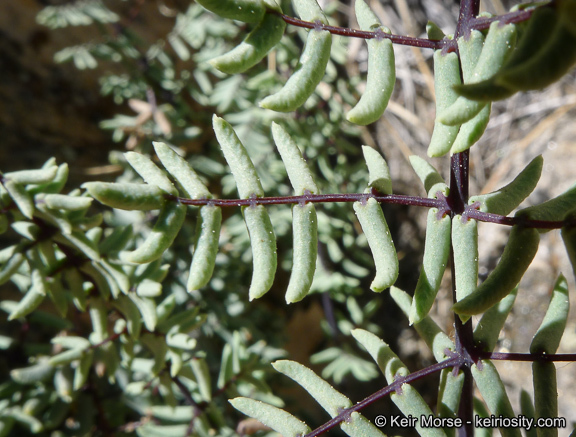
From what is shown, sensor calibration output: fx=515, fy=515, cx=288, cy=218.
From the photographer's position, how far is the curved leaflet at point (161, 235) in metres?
0.56

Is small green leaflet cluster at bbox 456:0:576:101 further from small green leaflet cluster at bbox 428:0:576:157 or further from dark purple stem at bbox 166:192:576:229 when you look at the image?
dark purple stem at bbox 166:192:576:229

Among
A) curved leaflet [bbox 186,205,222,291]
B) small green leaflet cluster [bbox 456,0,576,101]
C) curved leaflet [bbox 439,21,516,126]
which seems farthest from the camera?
curved leaflet [bbox 186,205,222,291]

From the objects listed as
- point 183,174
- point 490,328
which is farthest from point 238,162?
point 490,328

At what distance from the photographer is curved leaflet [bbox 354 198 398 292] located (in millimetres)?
541

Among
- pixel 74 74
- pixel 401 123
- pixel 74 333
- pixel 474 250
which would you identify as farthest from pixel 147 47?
pixel 474 250

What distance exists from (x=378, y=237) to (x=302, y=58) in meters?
0.21

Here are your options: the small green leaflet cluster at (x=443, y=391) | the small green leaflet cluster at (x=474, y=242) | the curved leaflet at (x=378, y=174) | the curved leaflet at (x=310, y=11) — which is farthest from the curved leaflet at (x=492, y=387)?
the curved leaflet at (x=310, y=11)

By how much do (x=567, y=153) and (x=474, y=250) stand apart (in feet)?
4.54

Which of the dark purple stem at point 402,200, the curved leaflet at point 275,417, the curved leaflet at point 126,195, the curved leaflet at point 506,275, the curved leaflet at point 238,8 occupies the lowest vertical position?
the curved leaflet at point 275,417

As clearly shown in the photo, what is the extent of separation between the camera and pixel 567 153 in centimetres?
171

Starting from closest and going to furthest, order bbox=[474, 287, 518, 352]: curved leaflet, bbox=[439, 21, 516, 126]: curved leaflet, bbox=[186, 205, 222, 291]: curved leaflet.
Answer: bbox=[439, 21, 516, 126]: curved leaflet < bbox=[186, 205, 222, 291]: curved leaflet < bbox=[474, 287, 518, 352]: curved leaflet

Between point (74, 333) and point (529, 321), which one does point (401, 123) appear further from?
point (74, 333)

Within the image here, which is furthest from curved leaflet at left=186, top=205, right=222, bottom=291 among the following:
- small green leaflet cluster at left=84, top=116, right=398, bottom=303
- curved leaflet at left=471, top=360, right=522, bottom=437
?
curved leaflet at left=471, top=360, right=522, bottom=437

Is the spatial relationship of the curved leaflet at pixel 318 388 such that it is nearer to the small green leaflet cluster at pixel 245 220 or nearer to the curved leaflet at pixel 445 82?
the small green leaflet cluster at pixel 245 220
